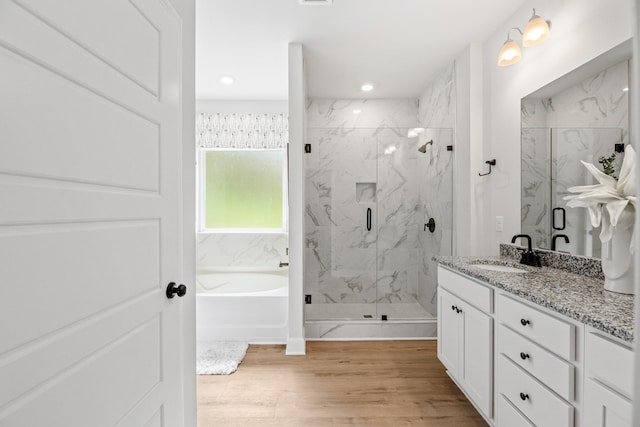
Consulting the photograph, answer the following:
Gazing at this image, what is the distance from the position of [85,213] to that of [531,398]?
1712mm

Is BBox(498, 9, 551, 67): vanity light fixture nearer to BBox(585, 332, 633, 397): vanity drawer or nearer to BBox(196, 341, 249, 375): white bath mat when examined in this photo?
BBox(585, 332, 633, 397): vanity drawer

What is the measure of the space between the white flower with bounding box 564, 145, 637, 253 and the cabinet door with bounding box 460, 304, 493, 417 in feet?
2.22

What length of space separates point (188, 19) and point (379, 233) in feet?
8.58

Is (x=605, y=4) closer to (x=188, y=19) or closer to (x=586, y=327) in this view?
(x=586, y=327)

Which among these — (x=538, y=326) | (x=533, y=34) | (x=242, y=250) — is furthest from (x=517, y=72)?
(x=242, y=250)

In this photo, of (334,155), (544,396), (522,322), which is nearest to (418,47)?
(334,155)

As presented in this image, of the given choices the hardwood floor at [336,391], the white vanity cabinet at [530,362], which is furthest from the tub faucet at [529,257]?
the hardwood floor at [336,391]

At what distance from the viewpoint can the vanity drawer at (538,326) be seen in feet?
3.56

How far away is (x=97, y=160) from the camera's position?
724mm

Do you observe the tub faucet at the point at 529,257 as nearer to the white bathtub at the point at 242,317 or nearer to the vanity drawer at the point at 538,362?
the vanity drawer at the point at 538,362

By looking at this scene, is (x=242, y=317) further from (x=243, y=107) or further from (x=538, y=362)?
(x=243, y=107)

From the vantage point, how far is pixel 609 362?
3.07 feet

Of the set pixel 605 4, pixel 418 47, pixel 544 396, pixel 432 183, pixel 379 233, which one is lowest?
pixel 544 396

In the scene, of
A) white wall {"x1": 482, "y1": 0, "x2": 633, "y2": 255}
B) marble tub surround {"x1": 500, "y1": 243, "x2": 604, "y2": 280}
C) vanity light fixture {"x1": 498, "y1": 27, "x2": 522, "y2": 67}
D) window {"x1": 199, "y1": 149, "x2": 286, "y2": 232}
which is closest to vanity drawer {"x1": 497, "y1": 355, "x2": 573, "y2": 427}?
marble tub surround {"x1": 500, "y1": 243, "x2": 604, "y2": 280}
